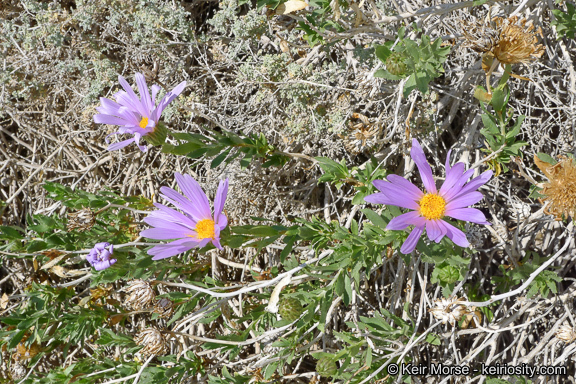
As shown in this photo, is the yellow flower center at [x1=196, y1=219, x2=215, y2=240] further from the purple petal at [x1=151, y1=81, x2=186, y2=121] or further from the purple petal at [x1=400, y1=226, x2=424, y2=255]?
the purple petal at [x1=400, y1=226, x2=424, y2=255]

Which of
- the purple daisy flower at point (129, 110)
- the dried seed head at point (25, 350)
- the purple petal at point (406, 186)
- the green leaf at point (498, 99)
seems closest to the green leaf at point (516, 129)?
the green leaf at point (498, 99)

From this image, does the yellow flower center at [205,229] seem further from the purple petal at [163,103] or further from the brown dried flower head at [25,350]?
the brown dried flower head at [25,350]

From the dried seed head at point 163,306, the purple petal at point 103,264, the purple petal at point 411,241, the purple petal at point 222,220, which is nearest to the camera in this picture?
the purple petal at point 411,241

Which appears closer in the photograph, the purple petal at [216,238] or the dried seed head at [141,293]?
the purple petal at [216,238]

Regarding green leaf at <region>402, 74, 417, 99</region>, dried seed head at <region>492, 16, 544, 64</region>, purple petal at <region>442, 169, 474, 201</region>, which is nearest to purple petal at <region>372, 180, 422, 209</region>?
purple petal at <region>442, 169, 474, 201</region>

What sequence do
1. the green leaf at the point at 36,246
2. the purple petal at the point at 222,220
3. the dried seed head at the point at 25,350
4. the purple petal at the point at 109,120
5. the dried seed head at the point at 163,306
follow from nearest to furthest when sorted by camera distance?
the purple petal at the point at 222,220
the purple petal at the point at 109,120
the dried seed head at the point at 163,306
the green leaf at the point at 36,246
the dried seed head at the point at 25,350

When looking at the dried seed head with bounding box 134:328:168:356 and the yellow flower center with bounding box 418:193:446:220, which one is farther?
the dried seed head with bounding box 134:328:168:356

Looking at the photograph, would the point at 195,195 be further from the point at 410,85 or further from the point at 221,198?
the point at 410,85
